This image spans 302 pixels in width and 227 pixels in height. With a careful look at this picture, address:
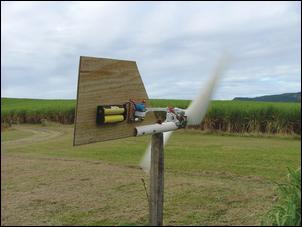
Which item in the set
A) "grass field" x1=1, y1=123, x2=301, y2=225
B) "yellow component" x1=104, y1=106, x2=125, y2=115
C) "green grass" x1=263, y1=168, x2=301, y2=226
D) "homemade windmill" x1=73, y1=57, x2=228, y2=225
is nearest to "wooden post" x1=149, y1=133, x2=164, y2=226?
"homemade windmill" x1=73, y1=57, x2=228, y2=225

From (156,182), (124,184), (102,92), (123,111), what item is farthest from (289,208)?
(124,184)

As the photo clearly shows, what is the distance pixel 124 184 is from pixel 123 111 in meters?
1.98

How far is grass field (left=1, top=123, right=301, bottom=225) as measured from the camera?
280 cm

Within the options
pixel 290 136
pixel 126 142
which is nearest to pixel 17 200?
pixel 126 142

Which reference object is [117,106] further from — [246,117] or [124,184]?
[246,117]

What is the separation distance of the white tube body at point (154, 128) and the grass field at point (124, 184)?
602 millimetres

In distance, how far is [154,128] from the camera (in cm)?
191

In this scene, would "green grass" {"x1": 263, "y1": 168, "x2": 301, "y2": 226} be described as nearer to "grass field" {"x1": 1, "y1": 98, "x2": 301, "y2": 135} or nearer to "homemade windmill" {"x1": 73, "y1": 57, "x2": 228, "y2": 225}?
"homemade windmill" {"x1": 73, "y1": 57, "x2": 228, "y2": 225}

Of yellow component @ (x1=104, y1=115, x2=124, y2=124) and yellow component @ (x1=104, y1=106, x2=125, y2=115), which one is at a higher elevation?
yellow component @ (x1=104, y1=106, x2=125, y2=115)

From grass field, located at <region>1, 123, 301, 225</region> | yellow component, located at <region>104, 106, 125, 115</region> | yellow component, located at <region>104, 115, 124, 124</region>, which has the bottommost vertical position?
grass field, located at <region>1, 123, 301, 225</region>

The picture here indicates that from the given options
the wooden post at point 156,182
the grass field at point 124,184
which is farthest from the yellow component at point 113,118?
the grass field at point 124,184

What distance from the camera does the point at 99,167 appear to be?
15.2ft

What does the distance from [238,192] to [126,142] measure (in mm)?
3562

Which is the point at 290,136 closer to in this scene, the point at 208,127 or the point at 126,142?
the point at 208,127
